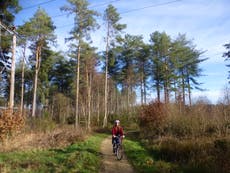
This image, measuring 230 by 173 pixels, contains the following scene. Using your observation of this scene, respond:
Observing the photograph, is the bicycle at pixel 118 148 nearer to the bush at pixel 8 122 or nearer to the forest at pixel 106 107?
the forest at pixel 106 107

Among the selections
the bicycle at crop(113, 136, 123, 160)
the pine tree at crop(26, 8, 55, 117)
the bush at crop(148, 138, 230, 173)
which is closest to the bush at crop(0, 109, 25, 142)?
the bicycle at crop(113, 136, 123, 160)

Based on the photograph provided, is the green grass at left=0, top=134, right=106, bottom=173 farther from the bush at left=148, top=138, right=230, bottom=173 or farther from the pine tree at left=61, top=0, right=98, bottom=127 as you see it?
the pine tree at left=61, top=0, right=98, bottom=127

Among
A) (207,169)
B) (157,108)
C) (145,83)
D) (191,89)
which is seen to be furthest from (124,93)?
(207,169)

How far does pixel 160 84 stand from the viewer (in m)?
43.2

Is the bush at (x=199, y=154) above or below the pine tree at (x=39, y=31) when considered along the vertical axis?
below

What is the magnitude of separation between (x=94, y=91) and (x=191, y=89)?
56.9ft

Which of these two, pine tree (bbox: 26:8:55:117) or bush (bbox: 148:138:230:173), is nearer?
bush (bbox: 148:138:230:173)

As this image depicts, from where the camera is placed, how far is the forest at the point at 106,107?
1035 cm

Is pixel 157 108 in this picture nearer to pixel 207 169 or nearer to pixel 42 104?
pixel 207 169

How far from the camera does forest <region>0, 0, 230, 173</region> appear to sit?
1035cm

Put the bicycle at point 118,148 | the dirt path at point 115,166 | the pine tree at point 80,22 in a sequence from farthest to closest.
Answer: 1. the pine tree at point 80,22
2. the bicycle at point 118,148
3. the dirt path at point 115,166

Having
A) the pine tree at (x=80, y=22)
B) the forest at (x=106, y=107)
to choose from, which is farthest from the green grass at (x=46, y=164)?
the pine tree at (x=80, y=22)

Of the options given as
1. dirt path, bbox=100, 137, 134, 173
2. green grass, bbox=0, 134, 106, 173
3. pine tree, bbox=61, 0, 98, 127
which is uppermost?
pine tree, bbox=61, 0, 98, 127

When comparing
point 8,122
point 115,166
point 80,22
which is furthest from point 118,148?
point 80,22
